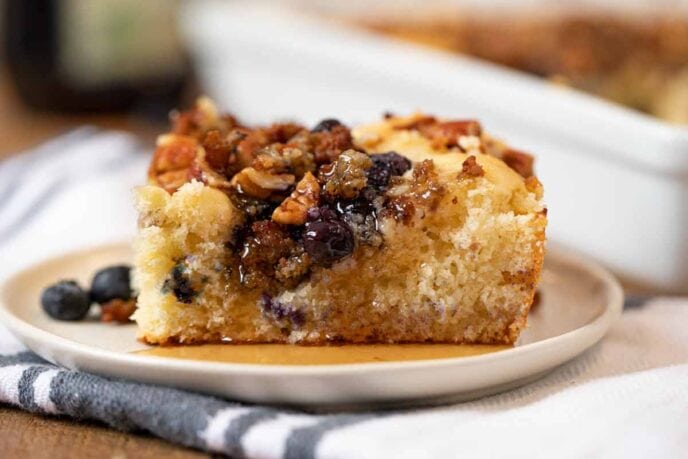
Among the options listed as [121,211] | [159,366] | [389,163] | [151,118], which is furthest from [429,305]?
→ [151,118]

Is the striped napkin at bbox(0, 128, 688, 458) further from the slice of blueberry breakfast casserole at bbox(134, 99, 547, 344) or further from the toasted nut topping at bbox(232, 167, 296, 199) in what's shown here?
the toasted nut topping at bbox(232, 167, 296, 199)

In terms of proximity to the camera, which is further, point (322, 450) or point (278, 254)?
point (278, 254)

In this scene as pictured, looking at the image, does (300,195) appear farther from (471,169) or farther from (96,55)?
(96,55)

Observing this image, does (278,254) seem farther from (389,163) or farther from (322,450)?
(322,450)

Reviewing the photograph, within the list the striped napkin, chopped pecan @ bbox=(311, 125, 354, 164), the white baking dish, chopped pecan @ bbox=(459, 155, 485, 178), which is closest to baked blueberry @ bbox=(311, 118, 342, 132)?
chopped pecan @ bbox=(311, 125, 354, 164)

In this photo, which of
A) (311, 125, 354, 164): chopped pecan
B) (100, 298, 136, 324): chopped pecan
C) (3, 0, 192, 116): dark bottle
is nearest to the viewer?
(311, 125, 354, 164): chopped pecan

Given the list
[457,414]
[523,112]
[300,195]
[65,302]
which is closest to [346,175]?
[300,195]
